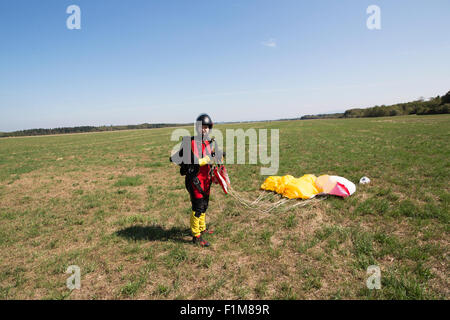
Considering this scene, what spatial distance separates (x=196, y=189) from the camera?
4727mm

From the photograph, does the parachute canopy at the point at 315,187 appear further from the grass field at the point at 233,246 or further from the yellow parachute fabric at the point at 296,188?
the grass field at the point at 233,246

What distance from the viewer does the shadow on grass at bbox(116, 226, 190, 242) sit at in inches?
217

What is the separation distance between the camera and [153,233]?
5.75m

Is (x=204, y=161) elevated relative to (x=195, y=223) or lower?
elevated

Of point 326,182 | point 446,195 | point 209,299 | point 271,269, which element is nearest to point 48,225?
point 209,299

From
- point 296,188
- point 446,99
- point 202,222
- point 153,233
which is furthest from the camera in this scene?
point 446,99

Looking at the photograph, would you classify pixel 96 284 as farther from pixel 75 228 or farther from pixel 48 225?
pixel 48 225

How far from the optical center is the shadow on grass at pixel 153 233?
5.50m

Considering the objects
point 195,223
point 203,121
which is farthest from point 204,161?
point 195,223

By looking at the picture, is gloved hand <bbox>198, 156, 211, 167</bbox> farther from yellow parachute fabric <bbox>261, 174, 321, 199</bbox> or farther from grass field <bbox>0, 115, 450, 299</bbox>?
yellow parachute fabric <bbox>261, 174, 321, 199</bbox>

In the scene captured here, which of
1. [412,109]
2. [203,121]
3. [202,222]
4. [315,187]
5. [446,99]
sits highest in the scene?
[446,99]

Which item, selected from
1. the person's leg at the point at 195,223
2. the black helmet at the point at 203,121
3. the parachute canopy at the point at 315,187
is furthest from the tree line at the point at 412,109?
the person's leg at the point at 195,223

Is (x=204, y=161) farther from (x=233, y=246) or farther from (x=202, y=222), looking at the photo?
(x=233, y=246)

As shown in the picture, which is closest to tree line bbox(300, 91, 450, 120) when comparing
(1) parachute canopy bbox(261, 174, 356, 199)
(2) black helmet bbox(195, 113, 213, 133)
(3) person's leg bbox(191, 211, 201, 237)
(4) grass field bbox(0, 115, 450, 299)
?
(4) grass field bbox(0, 115, 450, 299)
